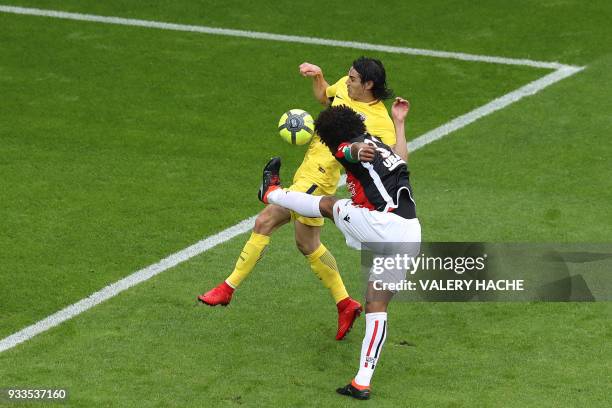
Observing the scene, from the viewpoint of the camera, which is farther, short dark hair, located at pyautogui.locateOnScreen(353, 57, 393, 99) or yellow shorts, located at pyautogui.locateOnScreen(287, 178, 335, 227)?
yellow shorts, located at pyautogui.locateOnScreen(287, 178, 335, 227)

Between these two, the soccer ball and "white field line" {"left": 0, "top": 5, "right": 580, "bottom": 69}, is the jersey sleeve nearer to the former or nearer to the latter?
the soccer ball

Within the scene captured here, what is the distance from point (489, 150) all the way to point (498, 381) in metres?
5.72

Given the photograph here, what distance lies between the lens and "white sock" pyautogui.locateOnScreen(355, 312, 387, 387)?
31.3 feet

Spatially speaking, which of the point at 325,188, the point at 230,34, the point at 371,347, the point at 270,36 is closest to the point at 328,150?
the point at 325,188

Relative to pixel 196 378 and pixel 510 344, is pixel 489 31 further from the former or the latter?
pixel 196 378

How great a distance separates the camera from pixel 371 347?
958cm

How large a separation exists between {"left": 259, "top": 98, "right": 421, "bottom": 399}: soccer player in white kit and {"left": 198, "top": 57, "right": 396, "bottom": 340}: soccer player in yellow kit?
2.48ft

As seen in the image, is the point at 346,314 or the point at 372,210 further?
the point at 346,314

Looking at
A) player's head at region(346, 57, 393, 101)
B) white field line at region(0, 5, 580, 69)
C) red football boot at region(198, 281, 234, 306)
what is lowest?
red football boot at region(198, 281, 234, 306)

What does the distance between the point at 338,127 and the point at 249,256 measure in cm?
158

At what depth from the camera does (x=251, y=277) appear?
1197cm

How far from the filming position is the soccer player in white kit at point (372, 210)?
9.57 m

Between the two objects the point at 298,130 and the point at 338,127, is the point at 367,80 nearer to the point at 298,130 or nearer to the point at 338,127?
the point at 298,130

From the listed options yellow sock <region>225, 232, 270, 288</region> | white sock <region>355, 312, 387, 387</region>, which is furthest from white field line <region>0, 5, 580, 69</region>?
white sock <region>355, 312, 387, 387</region>
